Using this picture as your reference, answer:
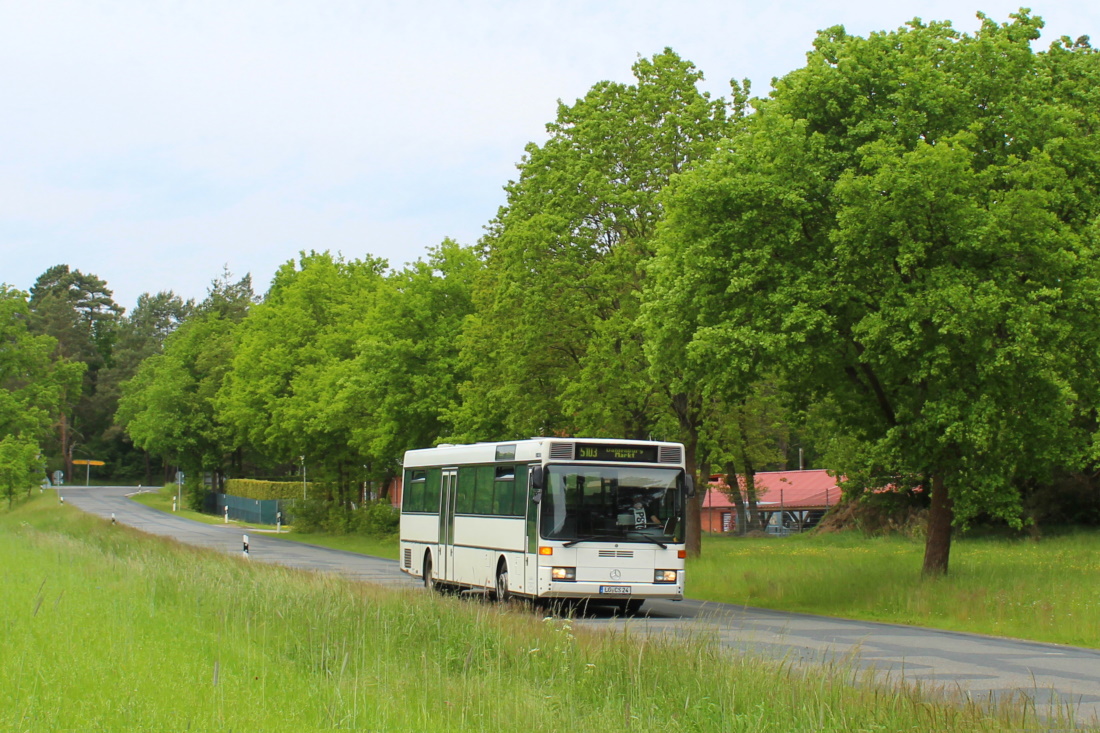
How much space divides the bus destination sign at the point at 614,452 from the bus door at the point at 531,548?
2.78ft

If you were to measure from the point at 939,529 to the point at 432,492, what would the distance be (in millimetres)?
10369

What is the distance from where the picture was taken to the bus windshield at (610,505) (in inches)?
777

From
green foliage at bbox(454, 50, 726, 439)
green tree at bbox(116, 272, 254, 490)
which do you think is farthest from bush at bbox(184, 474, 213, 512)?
green foliage at bbox(454, 50, 726, 439)

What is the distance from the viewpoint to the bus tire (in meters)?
21.1

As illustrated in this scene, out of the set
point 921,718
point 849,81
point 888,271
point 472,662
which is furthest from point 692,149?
point 921,718

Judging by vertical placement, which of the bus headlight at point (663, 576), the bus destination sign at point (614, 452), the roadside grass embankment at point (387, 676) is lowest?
the bus headlight at point (663, 576)

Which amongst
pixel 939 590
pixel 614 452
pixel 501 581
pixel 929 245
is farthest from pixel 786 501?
pixel 614 452

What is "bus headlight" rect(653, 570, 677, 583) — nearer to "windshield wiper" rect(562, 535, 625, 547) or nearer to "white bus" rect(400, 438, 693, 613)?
"white bus" rect(400, 438, 693, 613)

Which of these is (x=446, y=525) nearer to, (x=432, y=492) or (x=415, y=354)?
(x=432, y=492)

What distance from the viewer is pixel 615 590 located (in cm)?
1956

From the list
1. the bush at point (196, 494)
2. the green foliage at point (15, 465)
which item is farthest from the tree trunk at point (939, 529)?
the bush at point (196, 494)

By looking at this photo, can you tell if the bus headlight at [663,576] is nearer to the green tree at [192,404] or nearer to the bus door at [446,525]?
the bus door at [446,525]

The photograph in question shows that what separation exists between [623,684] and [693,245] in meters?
13.4

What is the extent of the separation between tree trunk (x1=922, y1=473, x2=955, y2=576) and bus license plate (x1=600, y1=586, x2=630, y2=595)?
654 cm
